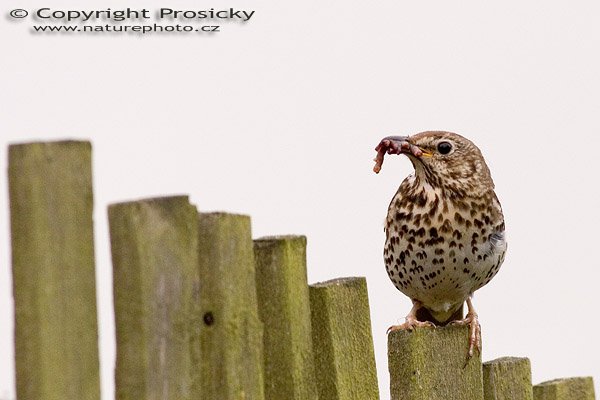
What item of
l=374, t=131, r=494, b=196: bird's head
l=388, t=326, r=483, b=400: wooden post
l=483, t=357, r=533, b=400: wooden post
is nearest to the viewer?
l=388, t=326, r=483, b=400: wooden post

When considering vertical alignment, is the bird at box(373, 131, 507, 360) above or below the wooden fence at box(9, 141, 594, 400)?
above

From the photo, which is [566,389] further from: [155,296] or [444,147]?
[155,296]

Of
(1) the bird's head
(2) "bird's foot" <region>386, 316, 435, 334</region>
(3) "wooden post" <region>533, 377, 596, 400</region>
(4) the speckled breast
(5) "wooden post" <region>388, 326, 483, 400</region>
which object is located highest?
(1) the bird's head

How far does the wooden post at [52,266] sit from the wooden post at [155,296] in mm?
152

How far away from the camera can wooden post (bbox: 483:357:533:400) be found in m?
4.78

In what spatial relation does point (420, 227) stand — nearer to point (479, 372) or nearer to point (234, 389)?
point (479, 372)

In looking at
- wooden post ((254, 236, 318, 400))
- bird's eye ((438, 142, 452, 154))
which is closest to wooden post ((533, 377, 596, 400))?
bird's eye ((438, 142, 452, 154))

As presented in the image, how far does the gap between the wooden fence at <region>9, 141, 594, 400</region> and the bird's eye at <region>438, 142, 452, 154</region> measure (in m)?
1.30

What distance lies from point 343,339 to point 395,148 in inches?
52.1

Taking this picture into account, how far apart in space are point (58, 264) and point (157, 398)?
1.59 ft

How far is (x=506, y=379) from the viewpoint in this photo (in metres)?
4.81

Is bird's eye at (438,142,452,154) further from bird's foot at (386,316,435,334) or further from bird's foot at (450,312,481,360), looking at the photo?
bird's foot at (450,312,481,360)

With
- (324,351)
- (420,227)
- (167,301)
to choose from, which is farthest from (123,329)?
(420,227)

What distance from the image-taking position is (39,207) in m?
2.90
